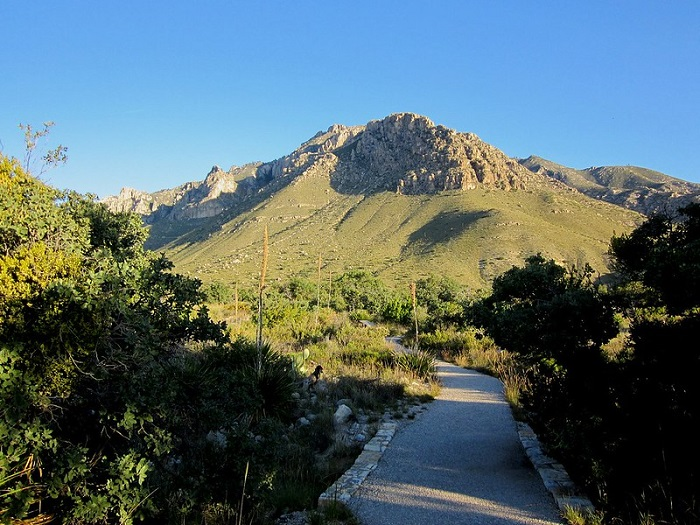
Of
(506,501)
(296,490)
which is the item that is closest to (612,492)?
(506,501)

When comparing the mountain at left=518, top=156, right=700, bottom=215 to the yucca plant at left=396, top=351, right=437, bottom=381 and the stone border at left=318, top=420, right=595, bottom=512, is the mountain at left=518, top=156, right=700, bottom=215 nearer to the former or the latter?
the yucca plant at left=396, top=351, right=437, bottom=381

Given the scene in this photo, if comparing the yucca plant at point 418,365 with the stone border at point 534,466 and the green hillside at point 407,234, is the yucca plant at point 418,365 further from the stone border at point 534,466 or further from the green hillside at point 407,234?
the green hillside at point 407,234

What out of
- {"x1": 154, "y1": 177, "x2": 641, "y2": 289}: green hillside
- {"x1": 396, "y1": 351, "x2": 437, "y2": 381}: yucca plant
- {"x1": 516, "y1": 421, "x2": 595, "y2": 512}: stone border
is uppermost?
{"x1": 154, "y1": 177, "x2": 641, "y2": 289}: green hillside

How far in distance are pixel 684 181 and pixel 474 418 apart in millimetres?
162813

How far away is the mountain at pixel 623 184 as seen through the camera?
99.3 meters

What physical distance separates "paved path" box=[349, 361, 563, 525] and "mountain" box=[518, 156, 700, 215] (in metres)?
102

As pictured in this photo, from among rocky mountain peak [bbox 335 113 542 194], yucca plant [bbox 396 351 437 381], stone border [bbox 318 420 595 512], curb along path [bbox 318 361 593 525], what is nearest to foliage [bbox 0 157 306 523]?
stone border [bbox 318 420 595 512]

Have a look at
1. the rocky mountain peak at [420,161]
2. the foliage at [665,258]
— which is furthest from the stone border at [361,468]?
the rocky mountain peak at [420,161]

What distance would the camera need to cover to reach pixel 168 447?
12.3 ft

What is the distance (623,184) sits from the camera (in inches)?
5256

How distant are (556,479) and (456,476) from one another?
123cm

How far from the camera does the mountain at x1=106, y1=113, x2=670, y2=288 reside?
55.2 metres

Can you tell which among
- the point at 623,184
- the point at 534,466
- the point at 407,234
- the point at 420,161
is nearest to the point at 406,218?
the point at 407,234

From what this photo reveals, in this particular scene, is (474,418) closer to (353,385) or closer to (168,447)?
(353,385)
